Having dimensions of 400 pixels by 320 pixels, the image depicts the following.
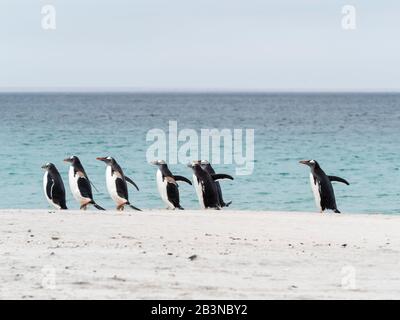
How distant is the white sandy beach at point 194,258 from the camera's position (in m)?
8.09

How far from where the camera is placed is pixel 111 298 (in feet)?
25.3

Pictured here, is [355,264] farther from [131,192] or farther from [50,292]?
[131,192]

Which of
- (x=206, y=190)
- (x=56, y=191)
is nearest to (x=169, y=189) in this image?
(x=206, y=190)

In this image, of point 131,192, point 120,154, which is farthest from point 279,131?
point 131,192

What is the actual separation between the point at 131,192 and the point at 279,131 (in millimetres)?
38719

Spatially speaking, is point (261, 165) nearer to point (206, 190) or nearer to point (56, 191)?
point (206, 190)

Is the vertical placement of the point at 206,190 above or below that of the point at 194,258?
below

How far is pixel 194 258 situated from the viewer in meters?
9.55

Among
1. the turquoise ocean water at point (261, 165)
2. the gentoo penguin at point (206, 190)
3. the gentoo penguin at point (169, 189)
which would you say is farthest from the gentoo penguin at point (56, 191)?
the turquoise ocean water at point (261, 165)

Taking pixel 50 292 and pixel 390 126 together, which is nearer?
pixel 50 292

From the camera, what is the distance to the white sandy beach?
8.09 meters

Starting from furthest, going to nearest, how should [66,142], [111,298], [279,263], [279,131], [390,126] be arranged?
[390,126]
[279,131]
[66,142]
[279,263]
[111,298]

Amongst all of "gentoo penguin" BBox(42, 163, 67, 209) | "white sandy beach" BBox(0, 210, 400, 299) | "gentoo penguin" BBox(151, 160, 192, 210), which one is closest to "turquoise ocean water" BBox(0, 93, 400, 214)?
"gentoo penguin" BBox(151, 160, 192, 210)

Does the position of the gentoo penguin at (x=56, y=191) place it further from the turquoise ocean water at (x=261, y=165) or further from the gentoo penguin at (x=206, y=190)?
the turquoise ocean water at (x=261, y=165)
